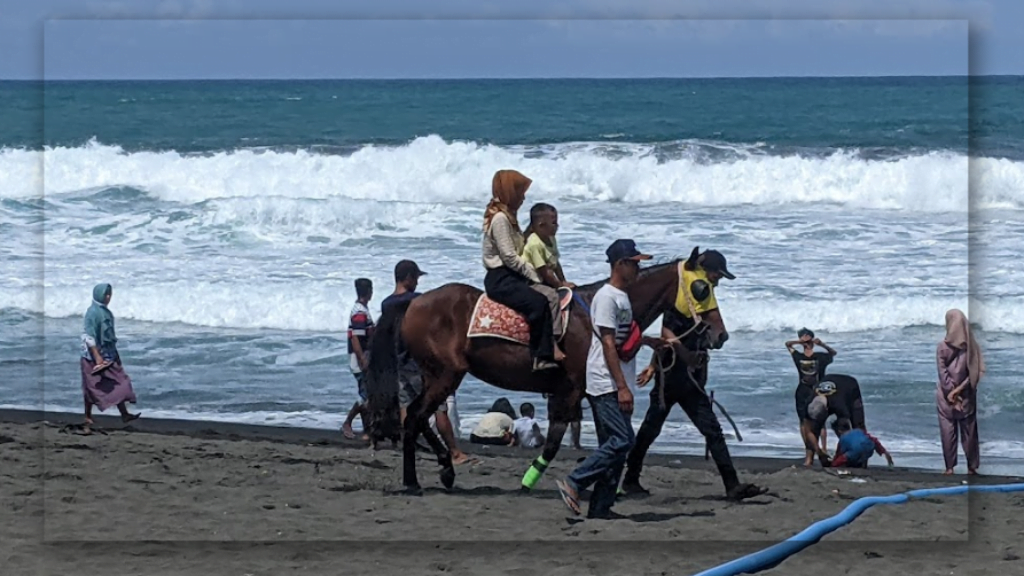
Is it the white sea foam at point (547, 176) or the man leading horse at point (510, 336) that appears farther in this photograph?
the white sea foam at point (547, 176)

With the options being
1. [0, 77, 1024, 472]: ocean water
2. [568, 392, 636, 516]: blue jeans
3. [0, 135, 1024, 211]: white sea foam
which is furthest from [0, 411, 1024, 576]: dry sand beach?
[0, 135, 1024, 211]: white sea foam

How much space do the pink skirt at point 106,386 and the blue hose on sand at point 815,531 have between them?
616 cm

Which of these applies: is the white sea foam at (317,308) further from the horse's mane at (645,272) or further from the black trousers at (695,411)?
the horse's mane at (645,272)

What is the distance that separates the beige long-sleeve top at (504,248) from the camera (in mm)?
9102

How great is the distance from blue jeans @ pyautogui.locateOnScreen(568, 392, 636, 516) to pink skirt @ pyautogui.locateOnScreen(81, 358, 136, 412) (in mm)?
5127

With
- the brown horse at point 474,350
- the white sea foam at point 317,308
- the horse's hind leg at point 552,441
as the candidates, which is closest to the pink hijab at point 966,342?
the brown horse at point 474,350

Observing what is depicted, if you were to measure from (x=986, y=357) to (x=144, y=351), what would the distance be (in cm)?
950

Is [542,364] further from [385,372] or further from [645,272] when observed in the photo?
[385,372]

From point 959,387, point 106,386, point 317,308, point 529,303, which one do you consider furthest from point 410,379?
point 317,308

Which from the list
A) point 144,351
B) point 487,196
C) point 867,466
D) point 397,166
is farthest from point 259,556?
point 397,166

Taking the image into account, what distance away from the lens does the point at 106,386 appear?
12141mm

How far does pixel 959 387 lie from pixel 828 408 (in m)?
1.06

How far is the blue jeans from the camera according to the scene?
814 cm

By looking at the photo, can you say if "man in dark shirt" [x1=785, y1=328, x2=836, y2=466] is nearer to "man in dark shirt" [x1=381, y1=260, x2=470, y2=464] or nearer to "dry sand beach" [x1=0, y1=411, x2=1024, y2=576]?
"dry sand beach" [x1=0, y1=411, x2=1024, y2=576]
